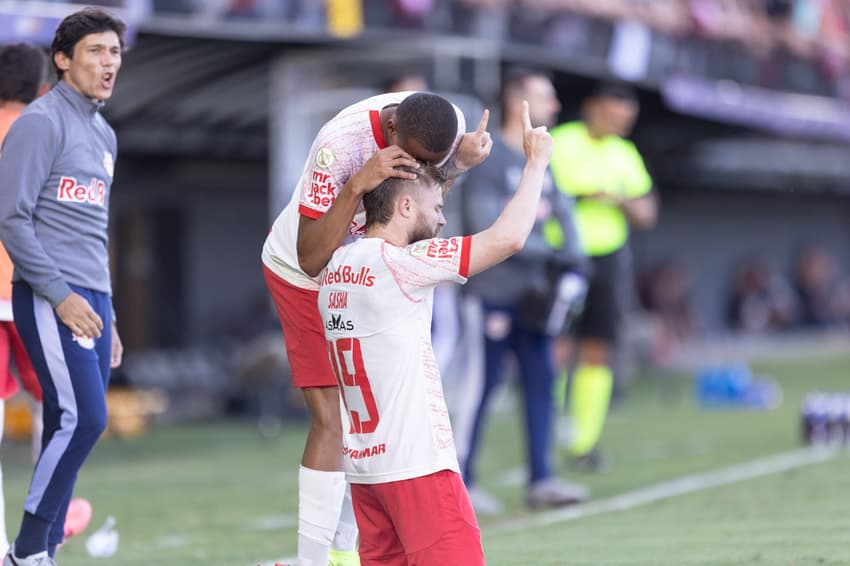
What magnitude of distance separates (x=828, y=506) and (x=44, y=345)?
151 inches

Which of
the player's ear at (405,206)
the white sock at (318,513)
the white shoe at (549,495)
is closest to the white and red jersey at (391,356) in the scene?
the player's ear at (405,206)

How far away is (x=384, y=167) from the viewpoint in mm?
4473

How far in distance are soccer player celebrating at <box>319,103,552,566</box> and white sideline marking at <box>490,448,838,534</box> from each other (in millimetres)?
2549

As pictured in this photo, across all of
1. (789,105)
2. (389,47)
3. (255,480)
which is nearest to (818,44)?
(789,105)

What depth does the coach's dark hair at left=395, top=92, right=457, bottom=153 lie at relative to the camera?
4.58 meters

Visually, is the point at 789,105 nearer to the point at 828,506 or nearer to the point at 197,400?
the point at 197,400

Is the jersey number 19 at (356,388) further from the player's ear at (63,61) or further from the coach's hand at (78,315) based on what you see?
the player's ear at (63,61)

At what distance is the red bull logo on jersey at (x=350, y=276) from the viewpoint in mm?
4434

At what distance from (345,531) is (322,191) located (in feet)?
4.05

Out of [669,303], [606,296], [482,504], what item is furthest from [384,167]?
[669,303]

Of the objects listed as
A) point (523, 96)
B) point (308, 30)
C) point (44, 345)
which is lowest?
point (44, 345)

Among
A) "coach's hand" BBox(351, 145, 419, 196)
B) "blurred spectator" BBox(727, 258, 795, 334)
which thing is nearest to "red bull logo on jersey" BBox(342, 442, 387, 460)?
"coach's hand" BBox(351, 145, 419, 196)

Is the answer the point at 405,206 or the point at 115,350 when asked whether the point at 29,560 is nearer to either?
the point at 115,350

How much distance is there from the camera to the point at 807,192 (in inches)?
1239
